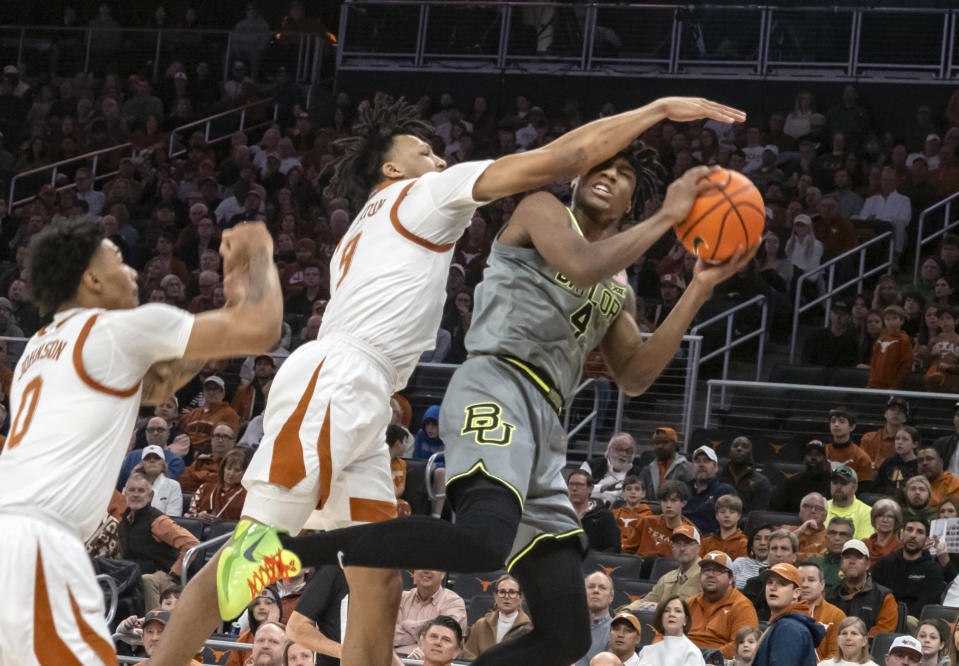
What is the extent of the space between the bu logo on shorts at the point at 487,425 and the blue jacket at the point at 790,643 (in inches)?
150

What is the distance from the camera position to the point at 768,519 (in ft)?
37.5

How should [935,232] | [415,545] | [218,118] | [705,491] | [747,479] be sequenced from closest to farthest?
[415,545] < [705,491] < [747,479] < [935,232] < [218,118]

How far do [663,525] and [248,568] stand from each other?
7.03 metres

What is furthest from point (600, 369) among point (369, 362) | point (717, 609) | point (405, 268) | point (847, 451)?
point (847, 451)

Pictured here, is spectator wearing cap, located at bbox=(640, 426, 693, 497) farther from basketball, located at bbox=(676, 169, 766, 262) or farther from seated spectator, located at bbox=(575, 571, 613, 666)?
basketball, located at bbox=(676, 169, 766, 262)

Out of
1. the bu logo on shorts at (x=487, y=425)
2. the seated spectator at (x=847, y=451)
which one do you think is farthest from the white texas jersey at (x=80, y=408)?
the seated spectator at (x=847, y=451)

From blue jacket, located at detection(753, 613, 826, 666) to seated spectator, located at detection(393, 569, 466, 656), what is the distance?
238 centimetres

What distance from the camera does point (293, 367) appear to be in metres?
5.14

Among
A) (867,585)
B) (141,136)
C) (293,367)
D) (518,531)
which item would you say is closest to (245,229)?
(293,367)

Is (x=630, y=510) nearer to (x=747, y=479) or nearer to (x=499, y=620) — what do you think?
(x=747, y=479)

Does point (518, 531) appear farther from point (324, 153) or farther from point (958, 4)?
point (958, 4)

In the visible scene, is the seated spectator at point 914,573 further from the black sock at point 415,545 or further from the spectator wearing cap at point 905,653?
the black sock at point 415,545

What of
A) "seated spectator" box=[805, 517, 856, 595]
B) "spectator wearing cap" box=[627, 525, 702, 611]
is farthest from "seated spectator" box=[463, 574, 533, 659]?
"seated spectator" box=[805, 517, 856, 595]

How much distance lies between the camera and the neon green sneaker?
4.82 meters
